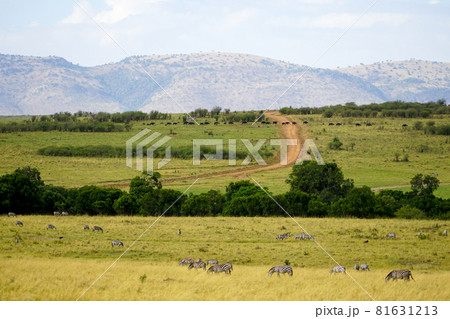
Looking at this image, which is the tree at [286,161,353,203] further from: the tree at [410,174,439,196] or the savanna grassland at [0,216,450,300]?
the savanna grassland at [0,216,450,300]

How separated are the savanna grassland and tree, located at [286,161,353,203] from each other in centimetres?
1011

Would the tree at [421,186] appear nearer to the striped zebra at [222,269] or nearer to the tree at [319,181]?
the tree at [319,181]

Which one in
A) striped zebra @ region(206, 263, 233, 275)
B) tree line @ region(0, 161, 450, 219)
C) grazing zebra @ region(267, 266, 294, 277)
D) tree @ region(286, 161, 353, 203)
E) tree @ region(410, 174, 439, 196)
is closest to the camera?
grazing zebra @ region(267, 266, 294, 277)

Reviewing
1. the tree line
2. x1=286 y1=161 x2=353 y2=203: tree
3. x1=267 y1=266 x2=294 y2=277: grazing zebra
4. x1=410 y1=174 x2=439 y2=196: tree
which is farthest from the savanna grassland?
x1=286 y1=161 x2=353 y2=203: tree

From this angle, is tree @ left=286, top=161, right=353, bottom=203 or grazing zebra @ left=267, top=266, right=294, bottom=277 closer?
grazing zebra @ left=267, top=266, right=294, bottom=277

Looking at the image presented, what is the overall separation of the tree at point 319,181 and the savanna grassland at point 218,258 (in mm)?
10111

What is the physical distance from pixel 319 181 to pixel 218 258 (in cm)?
2536

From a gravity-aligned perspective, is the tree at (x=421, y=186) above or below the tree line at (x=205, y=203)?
above

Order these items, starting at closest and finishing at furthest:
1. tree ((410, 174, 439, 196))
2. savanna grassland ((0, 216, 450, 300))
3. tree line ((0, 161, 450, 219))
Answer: savanna grassland ((0, 216, 450, 300)) → tree line ((0, 161, 450, 219)) → tree ((410, 174, 439, 196))

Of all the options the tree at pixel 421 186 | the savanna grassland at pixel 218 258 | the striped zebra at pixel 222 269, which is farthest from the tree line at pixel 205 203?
the striped zebra at pixel 222 269

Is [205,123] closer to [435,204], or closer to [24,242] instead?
[435,204]

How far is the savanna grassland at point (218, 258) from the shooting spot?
42.0 feet

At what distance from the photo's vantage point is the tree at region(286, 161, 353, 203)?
146 feet
